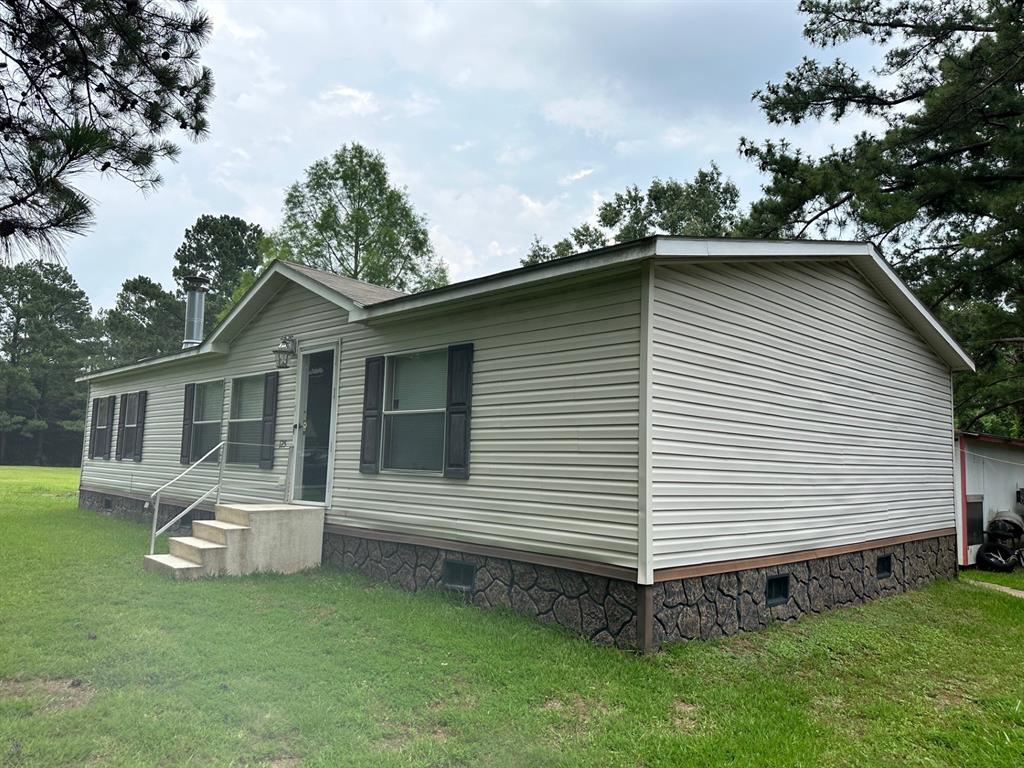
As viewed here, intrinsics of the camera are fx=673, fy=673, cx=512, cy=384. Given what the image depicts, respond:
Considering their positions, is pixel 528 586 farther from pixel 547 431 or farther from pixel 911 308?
pixel 911 308

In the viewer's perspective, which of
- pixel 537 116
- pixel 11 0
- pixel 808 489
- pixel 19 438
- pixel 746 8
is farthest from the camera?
pixel 19 438

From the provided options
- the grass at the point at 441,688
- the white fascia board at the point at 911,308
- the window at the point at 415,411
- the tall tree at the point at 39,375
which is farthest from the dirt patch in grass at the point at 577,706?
the tall tree at the point at 39,375

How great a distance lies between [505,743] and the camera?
10.7 ft

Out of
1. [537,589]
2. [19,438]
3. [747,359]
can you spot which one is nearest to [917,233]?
[747,359]

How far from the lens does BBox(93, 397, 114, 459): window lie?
1358 cm

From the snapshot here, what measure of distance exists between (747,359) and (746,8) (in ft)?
18.7

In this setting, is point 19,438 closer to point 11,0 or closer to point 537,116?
point 537,116

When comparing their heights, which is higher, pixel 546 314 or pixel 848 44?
pixel 848 44

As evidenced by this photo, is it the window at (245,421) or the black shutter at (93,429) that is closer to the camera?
the window at (245,421)

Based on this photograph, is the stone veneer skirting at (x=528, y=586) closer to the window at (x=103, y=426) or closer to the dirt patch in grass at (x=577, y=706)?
the dirt patch in grass at (x=577, y=706)

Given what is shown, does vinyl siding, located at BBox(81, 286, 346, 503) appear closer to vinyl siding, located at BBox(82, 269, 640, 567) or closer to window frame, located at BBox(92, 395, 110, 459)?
window frame, located at BBox(92, 395, 110, 459)

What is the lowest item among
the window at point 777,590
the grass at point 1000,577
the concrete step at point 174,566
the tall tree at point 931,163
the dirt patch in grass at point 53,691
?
the grass at point 1000,577

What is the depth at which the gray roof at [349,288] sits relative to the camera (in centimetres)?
779

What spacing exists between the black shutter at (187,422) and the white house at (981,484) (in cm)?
1136
